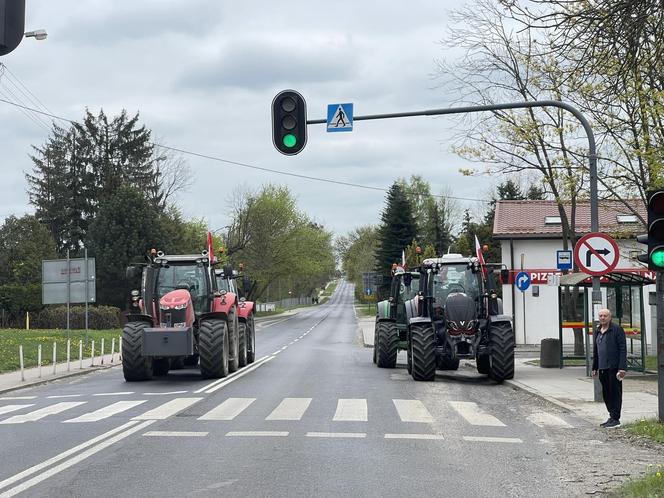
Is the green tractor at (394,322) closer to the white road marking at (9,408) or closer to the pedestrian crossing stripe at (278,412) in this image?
the pedestrian crossing stripe at (278,412)

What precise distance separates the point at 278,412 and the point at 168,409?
1.84 m

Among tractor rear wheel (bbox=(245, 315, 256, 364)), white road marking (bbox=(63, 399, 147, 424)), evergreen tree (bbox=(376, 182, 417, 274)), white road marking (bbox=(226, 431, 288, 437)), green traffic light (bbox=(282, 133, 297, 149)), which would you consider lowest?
white road marking (bbox=(63, 399, 147, 424))

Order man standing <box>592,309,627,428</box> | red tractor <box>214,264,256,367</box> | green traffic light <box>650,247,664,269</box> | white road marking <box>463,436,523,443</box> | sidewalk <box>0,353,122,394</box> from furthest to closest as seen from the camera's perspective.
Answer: red tractor <box>214,264,256,367</box>
sidewalk <box>0,353,122,394</box>
man standing <box>592,309,627,428</box>
green traffic light <box>650,247,664,269</box>
white road marking <box>463,436,523,443</box>

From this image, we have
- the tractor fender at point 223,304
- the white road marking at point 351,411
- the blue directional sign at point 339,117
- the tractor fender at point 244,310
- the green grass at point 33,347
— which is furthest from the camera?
the green grass at point 33,347

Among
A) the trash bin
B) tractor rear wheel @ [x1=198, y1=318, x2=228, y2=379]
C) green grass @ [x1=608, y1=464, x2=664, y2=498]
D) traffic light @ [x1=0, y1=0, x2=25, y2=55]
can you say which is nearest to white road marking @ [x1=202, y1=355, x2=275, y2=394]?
tractor rear wheel @ [x1=198, y1=318, x2=228, y2=379]

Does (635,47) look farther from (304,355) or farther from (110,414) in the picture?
(304,355)

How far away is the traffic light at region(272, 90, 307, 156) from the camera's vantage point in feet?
48.0

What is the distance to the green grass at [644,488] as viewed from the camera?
730cm

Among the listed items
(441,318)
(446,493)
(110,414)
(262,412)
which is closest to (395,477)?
(446,493)

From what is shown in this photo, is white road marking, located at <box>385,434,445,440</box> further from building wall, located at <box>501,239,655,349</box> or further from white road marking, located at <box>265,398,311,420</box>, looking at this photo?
building wall, located at <box>501,239,655,349</box>

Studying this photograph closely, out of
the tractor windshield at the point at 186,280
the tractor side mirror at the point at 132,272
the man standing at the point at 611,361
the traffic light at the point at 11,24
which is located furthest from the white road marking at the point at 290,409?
the traffic light at the point at 11,24

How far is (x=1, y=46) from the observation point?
4.30 meters

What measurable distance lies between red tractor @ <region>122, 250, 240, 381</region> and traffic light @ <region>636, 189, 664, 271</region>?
10.6 metres

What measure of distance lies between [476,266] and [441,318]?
1530 mm
